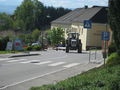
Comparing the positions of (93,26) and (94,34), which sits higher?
(93,26)

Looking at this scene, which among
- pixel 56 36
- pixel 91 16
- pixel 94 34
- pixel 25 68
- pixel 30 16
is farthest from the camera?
pixel 30 16

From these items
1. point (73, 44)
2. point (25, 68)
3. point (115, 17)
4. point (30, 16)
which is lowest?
point (25, 68)

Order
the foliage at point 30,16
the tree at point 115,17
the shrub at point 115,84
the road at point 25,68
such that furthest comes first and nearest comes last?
1. the foliage at point 30,16
2. the road at point 25,68
3. the tree at point 115,17
4. the shrub at point 115,84

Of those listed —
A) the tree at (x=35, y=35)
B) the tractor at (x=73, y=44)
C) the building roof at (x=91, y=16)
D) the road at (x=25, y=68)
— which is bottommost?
the road at (x=25, y=68)

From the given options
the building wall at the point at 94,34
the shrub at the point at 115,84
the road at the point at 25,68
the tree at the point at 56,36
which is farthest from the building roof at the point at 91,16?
the shrub at the point at 115,84

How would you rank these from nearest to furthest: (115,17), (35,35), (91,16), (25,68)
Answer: (115,17), (25,68), (91,16), (35,35)

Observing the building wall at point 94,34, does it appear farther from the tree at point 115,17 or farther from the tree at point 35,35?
the tree at point 115,17

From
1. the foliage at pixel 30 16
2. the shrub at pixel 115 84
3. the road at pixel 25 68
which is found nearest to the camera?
the shrub at pixel 115 84

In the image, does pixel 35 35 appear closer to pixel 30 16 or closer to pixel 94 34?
pixel 94 34

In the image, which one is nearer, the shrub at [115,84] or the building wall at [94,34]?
the shrub at [115,84]

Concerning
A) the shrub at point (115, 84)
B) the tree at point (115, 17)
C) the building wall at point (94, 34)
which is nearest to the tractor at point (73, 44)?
the building wall at point (94, 34)

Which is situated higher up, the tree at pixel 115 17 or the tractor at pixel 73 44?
the tree at pixel 115 17

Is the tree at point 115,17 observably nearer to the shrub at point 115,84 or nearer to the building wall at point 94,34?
the shrub at point 115,84

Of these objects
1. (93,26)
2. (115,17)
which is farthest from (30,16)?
(115,17)
